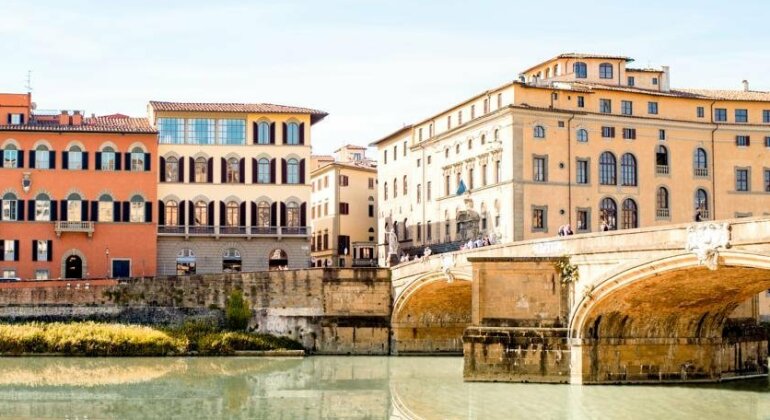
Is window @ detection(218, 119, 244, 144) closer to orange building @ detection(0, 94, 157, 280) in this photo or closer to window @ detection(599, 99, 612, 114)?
orange building @ detection(0, 94, 157, 280)

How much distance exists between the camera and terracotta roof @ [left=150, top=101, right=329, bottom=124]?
6200cm

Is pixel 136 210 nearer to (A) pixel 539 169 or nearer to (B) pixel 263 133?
(B) pixel 263 133

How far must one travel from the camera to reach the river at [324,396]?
29.8 m

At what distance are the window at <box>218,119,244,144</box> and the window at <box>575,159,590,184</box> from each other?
1783cm

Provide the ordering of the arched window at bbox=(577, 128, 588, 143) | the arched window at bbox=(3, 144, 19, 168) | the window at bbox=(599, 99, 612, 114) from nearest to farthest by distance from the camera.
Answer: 1. the arched window at bbox=(577, 128, 588, 143)
2. the arched window at bbox=(3, 144, 19, 168)
3. the window at bbox=(599, 99, 612, 114)

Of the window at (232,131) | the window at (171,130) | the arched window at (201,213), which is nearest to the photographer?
the window at (171,130)

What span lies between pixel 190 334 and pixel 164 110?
16.6 m

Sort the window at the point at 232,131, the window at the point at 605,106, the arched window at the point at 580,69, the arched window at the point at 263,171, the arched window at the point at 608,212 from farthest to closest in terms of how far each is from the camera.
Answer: the arched window at the point at 580,69, the arched window at the point at 263,171, the window at the point at 232,131, the window at the point at 605,106, the arched window at the point at 608,212

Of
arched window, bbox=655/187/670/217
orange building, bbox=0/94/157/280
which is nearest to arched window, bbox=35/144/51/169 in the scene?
orange building, bbox=0/94/157/280

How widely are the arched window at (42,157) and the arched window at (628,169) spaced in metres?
29.7

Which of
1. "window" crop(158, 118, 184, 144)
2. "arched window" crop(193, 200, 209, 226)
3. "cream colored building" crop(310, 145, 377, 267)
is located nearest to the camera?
"window" crop(158, 118, 184, 144)

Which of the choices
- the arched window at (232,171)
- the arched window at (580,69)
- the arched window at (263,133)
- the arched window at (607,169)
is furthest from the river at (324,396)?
the arched window at (580,69)

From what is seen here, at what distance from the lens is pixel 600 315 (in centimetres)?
3431

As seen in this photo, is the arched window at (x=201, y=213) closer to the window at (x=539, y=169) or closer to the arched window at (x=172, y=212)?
the arched window at (x=172, y=212)
